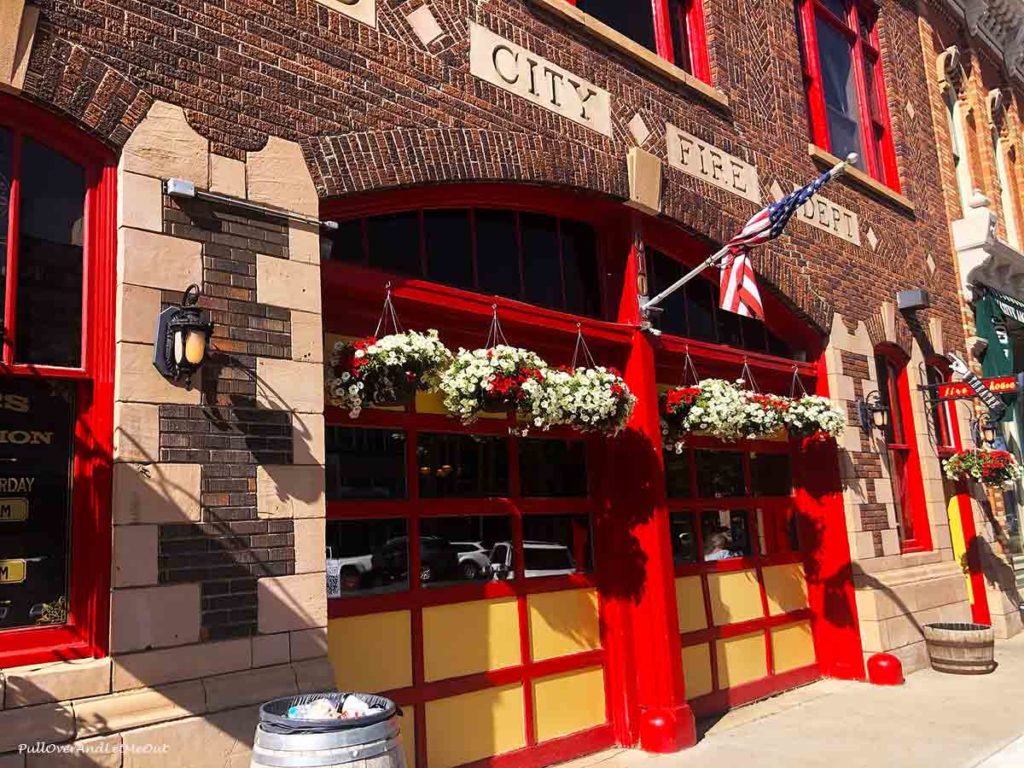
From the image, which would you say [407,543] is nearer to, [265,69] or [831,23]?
[265,69]

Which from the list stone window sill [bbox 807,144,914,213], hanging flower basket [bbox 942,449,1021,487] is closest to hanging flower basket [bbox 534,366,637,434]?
stone window sill [bbox 807,144,914,213]

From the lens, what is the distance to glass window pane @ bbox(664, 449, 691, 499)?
26.5ft

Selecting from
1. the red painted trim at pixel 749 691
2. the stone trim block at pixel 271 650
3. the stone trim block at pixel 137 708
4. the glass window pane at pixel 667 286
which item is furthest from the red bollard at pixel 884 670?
the stone trim block at pixel 137 708

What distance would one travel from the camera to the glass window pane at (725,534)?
27.4 feet

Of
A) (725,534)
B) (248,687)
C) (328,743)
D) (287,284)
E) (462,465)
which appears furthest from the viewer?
(725,534)

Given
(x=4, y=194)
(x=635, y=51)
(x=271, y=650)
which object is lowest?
(x=271, y=650)

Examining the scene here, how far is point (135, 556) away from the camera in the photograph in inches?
162

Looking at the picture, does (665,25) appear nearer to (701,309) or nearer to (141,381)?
(701,309)

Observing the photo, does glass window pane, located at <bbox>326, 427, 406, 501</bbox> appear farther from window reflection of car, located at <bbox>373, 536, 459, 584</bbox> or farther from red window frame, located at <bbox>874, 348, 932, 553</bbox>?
red window frame, located at <bbox>874, 348, 932, 553</bbox>

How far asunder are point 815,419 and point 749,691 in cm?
267

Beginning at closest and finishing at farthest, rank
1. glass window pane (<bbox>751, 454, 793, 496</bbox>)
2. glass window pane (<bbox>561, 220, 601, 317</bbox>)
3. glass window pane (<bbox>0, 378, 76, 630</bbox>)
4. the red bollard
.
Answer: glass window pane (<bbox>0, 378, 76, 630</bbox>) → glass window pane (<bbox>561, 220, 601, 317</bbox>) → the red bollard → glass window pane (<bbox>751, 454, 793, 496</bbox>)

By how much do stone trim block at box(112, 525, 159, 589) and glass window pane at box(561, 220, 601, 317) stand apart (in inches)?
164

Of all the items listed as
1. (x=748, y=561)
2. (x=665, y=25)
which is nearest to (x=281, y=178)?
(x=665, y=25)

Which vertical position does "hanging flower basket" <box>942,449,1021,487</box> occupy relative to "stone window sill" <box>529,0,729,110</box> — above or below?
below
